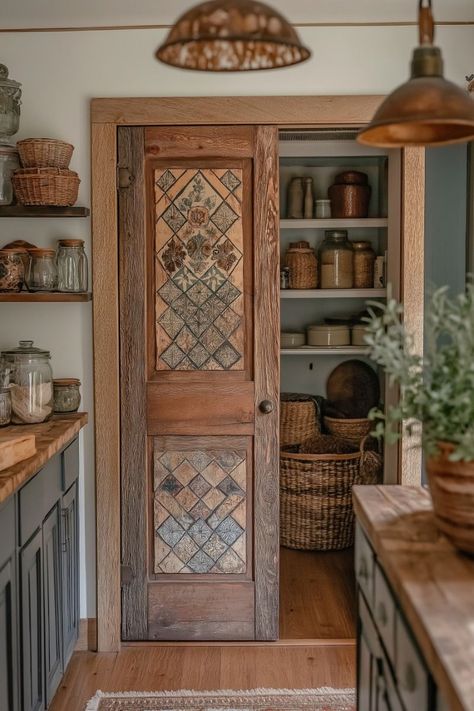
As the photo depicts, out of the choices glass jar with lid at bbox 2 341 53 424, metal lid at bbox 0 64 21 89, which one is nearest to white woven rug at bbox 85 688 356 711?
glass jar with lid at bbox 2 341 53 424

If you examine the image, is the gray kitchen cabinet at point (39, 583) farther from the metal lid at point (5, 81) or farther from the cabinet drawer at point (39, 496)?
the metal lid at point (5, 81)

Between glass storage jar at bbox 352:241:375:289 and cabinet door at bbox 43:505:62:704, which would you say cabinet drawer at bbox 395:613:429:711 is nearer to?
cabinet door at bbox 43:505:62:704

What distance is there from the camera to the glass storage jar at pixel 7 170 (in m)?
3.17

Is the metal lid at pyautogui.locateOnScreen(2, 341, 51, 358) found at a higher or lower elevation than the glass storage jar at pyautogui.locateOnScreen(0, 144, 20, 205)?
lower

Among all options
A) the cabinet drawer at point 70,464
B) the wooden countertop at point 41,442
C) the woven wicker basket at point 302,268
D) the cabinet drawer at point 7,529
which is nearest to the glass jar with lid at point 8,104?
the wooden countertop at point 41,442

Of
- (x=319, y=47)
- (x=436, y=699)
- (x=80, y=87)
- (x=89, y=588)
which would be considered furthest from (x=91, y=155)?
(x=436, y=699)

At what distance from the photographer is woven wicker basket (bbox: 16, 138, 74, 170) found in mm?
3078

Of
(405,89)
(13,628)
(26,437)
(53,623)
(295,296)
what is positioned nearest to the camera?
(405,89)

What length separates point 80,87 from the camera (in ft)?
10.8

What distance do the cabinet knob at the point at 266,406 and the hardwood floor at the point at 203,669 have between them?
1.00 m

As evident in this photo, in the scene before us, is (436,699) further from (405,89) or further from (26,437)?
(26,437)

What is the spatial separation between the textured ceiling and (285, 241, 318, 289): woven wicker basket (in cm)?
166

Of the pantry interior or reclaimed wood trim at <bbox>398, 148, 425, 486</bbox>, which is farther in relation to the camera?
the pantry interior

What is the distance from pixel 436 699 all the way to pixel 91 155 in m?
2.61
